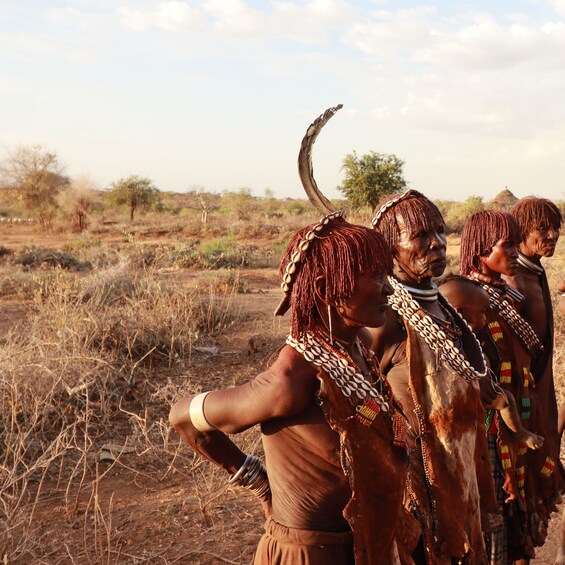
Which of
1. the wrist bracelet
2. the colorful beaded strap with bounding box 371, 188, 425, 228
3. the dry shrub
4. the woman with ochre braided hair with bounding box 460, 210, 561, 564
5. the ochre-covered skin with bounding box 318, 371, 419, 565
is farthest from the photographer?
the dry shrub

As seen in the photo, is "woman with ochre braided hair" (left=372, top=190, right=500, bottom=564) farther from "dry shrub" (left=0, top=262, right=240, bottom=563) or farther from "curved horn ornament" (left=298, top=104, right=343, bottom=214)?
"dry shrub" (left=0, top=262, right=240, bottom=563)

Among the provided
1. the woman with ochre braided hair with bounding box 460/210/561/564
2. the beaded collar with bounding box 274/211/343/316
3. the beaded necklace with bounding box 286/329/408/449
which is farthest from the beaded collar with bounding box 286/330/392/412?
the woman with ochre braided hair with bounding box 460/210/561/564

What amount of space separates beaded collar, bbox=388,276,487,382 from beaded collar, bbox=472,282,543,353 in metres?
0.67

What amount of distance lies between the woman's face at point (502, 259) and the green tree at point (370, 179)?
21.0 metres

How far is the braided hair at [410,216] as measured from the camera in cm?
238

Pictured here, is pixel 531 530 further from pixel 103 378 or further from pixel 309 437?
pixel 103 378

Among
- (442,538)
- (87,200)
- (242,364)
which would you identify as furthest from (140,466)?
(87,200)

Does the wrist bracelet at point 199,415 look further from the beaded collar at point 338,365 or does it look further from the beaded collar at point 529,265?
the beaded collar at point 529,265

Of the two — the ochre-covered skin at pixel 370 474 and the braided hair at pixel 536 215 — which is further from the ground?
the braided hair at pixel 536 215

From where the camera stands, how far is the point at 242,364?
6883 mm

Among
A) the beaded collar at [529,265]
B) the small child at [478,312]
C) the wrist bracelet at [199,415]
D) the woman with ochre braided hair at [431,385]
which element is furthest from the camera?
the beaded collar at [529,265]

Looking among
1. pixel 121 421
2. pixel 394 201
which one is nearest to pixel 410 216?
pixel 394 201

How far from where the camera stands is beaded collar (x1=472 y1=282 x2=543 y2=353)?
2.92m

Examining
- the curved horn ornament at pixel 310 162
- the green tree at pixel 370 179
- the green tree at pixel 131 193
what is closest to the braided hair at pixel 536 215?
the curved horn ornament at pixel 310 162
